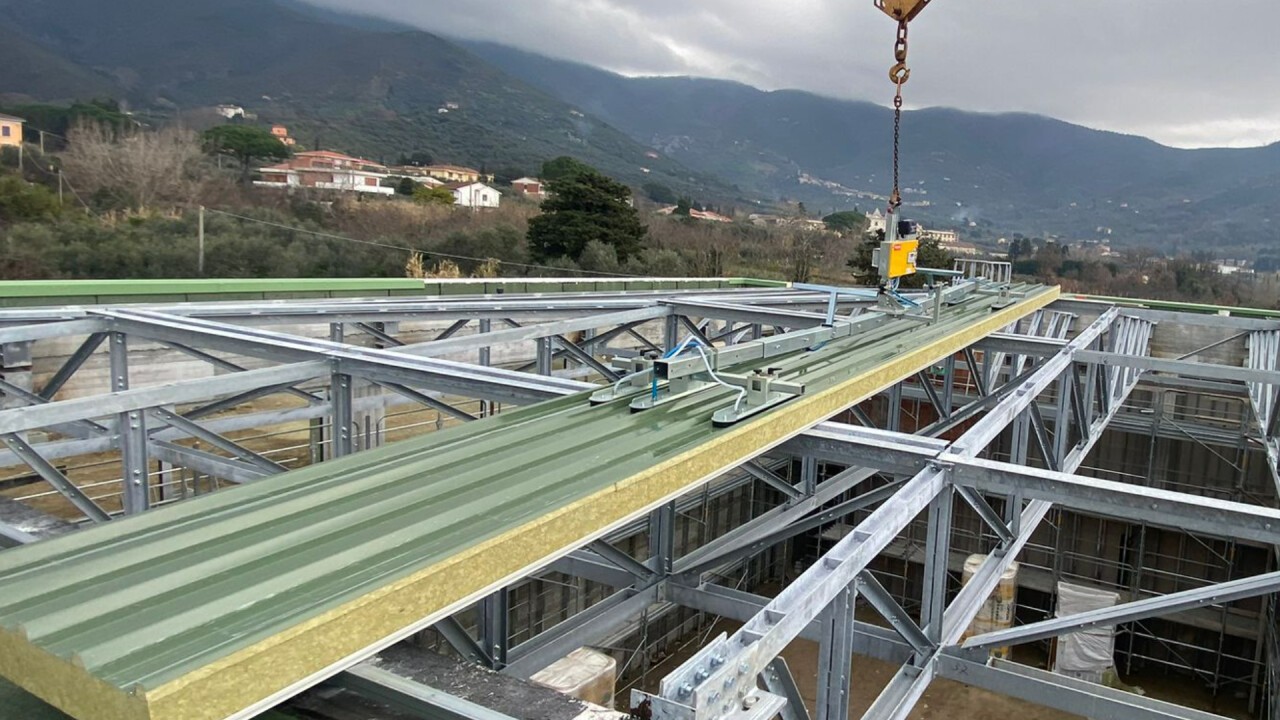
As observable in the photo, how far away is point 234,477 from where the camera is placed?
570 cm

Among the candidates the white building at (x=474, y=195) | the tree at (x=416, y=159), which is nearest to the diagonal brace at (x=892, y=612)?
the white building at (x=474, y=195)

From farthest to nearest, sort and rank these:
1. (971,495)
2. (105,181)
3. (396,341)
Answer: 1. (105,181)
2. (396,341)
3. (971,495)

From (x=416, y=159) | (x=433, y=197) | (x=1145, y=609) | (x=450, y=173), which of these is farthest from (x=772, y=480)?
(x=416, y=159)

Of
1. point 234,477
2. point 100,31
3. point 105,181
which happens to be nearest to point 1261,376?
point 234,477

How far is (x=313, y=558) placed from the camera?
2.49 m

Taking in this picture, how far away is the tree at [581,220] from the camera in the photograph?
2917 centimetres

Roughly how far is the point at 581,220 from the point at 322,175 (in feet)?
116

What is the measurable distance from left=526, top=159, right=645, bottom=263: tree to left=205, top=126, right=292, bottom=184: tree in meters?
31.3

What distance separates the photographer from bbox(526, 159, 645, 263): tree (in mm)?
29172

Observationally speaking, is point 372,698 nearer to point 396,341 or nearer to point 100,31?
point 396,341

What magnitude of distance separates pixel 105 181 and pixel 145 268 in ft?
54.1

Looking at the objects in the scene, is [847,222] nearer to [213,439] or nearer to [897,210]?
[897,210]

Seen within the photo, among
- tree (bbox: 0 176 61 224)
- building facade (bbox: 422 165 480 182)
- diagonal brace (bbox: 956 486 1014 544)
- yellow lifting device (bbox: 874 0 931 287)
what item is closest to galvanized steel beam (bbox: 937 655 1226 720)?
diagonal brace (bbox: 956 486 1014 544)

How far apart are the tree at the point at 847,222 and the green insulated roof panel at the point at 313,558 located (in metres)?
58.2
